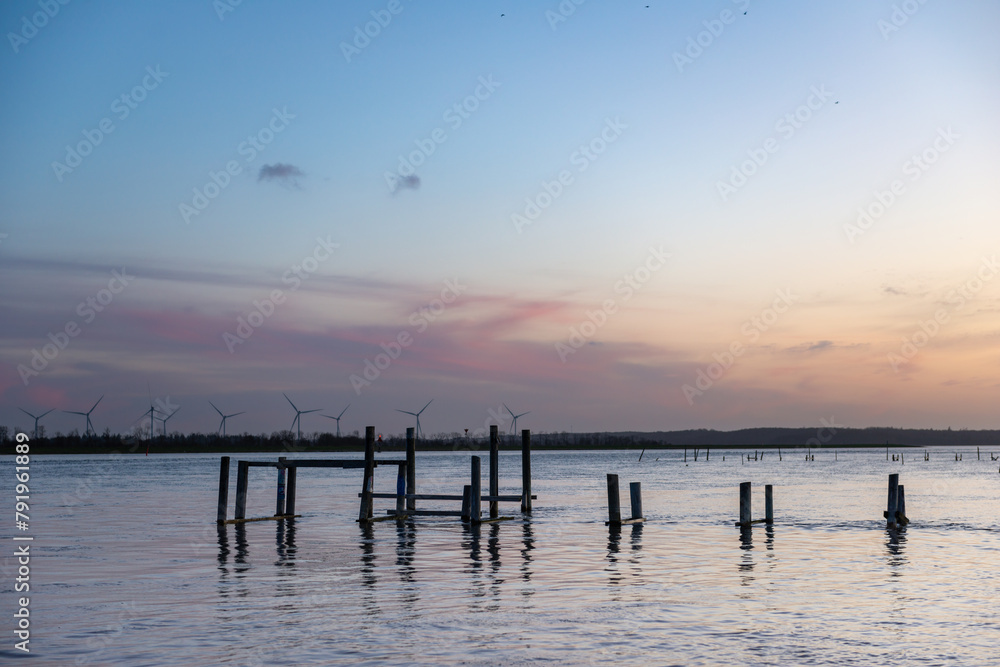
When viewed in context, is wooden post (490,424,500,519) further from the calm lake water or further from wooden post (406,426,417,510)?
wooden post (406,426,417,510)

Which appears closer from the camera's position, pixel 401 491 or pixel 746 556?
pixel 746 556

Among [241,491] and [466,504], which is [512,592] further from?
[241,491]

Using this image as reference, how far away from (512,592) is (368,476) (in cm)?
1666

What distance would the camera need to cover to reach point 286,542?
32219mm

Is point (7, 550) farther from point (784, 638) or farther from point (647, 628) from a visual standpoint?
point (784, 638)

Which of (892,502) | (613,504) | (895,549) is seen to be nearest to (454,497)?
(613,504)

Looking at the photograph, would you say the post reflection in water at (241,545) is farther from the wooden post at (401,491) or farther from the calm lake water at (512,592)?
the wooden post at (401,491)

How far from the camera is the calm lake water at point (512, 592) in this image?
15.4 m

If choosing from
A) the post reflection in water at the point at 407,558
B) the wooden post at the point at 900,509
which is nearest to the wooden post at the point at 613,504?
the post reflection in water at the point at 407,558

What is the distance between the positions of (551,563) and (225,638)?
1176 cm

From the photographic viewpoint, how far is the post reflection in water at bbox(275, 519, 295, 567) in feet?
88.5

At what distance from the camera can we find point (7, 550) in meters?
30.4

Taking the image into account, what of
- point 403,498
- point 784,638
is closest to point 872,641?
point 784,638

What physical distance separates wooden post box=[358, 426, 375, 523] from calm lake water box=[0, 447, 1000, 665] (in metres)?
0.67
